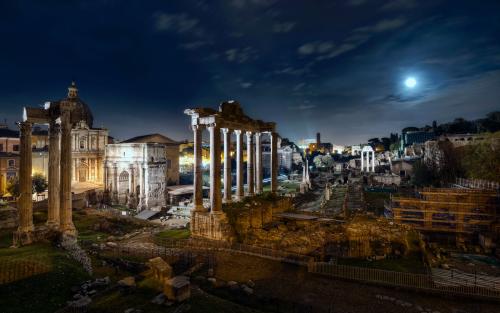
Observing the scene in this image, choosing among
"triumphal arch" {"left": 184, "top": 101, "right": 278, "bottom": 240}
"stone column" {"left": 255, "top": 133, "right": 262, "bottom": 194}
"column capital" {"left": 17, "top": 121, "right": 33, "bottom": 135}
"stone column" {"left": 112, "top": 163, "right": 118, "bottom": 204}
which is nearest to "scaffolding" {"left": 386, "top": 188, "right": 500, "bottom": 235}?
"stone column" {"left": 255, "top": 133, "right": 262, "bottom": 194}

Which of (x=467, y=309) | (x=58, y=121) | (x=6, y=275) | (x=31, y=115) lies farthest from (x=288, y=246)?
(x=31, y=115)

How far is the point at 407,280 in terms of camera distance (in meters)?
13.1

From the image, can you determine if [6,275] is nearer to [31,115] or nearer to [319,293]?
[31,115]

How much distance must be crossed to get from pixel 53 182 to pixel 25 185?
1.45m

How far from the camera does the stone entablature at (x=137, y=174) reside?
45.7 m

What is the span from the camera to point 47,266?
1260 cm

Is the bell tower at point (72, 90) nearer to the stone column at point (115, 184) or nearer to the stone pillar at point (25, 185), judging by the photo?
the stone column at point (115, 184)

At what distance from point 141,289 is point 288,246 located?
32.9 feet

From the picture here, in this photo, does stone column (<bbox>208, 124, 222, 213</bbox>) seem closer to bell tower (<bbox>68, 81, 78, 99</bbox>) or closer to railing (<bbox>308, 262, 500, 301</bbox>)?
railing (<bbox>308, 262, 500, 301</bbox>)

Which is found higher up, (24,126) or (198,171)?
(24,126)

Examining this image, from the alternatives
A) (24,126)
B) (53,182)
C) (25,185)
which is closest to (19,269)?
(25,185)

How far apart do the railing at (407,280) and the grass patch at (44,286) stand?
1109cm

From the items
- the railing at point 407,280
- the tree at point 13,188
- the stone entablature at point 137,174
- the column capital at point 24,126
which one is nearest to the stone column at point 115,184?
the stone entablature at point 137,174

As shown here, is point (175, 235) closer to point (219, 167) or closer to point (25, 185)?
point (219, 167)
